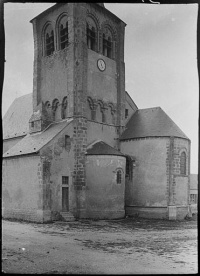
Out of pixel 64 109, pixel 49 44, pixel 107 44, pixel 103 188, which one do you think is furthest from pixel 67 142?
pixel 107 44

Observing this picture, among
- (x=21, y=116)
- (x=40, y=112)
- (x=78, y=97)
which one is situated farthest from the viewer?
(x=21, y=116)

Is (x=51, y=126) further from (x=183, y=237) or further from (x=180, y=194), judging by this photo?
(x=183, y=237)

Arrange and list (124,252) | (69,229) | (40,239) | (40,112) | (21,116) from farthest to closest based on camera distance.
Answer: (21,116), (40,112), (69,229), (40,239), (124,252)

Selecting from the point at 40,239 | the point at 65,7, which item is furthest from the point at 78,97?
the point at 40,239

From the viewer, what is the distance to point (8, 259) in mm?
10641

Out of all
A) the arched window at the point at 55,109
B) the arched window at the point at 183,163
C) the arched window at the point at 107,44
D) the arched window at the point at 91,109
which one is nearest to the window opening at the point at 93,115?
the arched window at the point at 91,109

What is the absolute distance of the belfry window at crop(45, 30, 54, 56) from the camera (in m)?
29.6

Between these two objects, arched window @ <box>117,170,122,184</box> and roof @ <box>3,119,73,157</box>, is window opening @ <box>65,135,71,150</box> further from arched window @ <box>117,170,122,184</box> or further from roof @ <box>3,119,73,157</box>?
arched window @ <box>117,170,122,184</box>

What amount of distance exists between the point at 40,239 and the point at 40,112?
48.6 feet

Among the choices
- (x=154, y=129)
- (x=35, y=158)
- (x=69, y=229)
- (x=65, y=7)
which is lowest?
(x=69, y=229)

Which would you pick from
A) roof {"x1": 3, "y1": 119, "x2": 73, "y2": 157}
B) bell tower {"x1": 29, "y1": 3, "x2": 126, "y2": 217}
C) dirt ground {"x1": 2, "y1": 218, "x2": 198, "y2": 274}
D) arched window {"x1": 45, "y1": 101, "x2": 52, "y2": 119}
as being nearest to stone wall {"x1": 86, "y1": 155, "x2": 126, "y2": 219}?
bell tower {"x1": 29, "y1": 3, "x2": 126, "y2": 217}

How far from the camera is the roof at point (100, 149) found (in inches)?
1022

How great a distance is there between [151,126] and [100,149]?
582 cm

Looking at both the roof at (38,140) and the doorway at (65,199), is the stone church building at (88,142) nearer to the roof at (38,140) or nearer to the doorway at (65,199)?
the doorway at (65,199)
